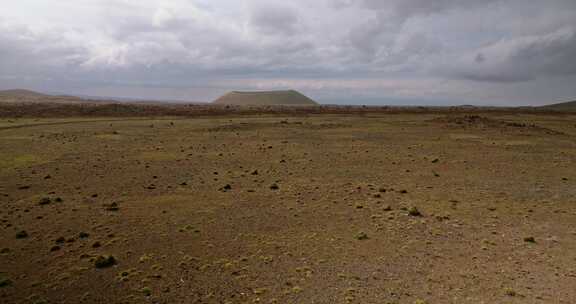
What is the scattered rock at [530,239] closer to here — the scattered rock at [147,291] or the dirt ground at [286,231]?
the dirt ground at [286,231]

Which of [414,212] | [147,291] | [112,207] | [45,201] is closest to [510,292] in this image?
[414,212]

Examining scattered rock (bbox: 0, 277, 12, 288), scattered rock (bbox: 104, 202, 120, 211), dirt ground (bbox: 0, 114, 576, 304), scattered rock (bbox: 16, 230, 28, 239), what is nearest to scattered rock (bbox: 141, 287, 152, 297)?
dirt ground (bbox: 0, 114, 576, 304)

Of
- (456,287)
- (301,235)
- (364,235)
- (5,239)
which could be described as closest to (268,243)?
(301,235)

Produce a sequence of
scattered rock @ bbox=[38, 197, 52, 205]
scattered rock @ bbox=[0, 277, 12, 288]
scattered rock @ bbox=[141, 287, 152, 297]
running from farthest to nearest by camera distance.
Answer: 1. scattered rock @ bbox=[38, 197, 52, 205]
2. scattered rock @ bbox=[0, 277, 12, 288]
3. scattered rock @ bbox=[141, 287, 152, 297]

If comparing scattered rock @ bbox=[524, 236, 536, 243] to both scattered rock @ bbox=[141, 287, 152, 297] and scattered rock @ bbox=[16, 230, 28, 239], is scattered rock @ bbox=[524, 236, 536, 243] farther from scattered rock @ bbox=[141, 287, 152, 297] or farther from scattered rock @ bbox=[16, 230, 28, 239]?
scattered rock @ bbox=[16, 230, 28, 239]

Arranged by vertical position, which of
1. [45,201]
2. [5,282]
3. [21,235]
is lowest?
[5,282]

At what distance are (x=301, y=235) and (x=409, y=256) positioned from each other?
3129 millimetres

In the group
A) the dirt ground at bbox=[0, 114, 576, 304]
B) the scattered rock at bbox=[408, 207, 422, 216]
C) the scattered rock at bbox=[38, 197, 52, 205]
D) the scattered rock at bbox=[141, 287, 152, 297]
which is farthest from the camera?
the scattered rock at bbox=[38, 197, 52, 205]

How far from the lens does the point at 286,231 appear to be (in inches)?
419

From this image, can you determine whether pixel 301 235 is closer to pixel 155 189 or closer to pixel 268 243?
pixel 268 243

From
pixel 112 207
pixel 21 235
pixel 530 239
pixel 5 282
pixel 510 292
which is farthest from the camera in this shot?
pixel 112 207

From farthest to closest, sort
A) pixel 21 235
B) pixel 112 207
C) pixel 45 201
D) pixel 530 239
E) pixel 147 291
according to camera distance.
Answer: pixel 45 201 → pixel 112 207 → pixel 21 235 → pixel 530 239 → pixel 147 291

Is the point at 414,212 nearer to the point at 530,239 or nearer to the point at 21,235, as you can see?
the point at 530,239

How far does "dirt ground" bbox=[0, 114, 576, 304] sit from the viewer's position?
733 cm
